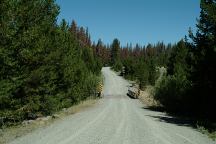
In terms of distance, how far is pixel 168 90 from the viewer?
46.2 m

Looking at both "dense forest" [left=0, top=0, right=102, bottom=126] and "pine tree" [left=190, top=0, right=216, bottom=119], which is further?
"pine tree" [left=190, top=0, right=216, bottom=119]

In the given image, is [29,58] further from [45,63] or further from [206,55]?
[206,55]

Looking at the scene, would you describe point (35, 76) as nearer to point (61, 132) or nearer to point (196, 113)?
point (61, 132)

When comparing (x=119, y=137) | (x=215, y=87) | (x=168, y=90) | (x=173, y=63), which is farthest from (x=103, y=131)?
(x=173, y=63)

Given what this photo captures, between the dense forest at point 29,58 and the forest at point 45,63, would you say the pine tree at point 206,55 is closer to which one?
the forest at point 45,63

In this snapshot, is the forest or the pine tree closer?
the forest

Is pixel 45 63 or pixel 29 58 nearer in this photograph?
pixel 29 58

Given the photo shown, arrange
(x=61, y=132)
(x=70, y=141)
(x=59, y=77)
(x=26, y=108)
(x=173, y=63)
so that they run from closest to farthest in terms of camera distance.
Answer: (x=70, y=141) < (x=61, y=132) < (x=26, y=108) < (x=59, y=77) < (x=173, y=63)

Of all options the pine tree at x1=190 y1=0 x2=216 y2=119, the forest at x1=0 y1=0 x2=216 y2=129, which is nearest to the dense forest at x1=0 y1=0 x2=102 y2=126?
the forest at x1=0 y1=0 x2=216 y2=129

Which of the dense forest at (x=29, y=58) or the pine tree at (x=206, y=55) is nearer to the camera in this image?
the dense forest at (x=29, y=58)

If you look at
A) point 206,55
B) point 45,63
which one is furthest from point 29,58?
point 206,55

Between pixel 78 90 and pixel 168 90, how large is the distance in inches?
429

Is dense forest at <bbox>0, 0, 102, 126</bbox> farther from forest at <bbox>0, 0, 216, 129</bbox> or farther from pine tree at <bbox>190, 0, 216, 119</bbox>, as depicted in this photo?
pine tree at <bbox>190, 0, 216, 119</bbox>

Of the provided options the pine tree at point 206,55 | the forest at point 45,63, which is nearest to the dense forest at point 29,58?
the forest at point 45,63
